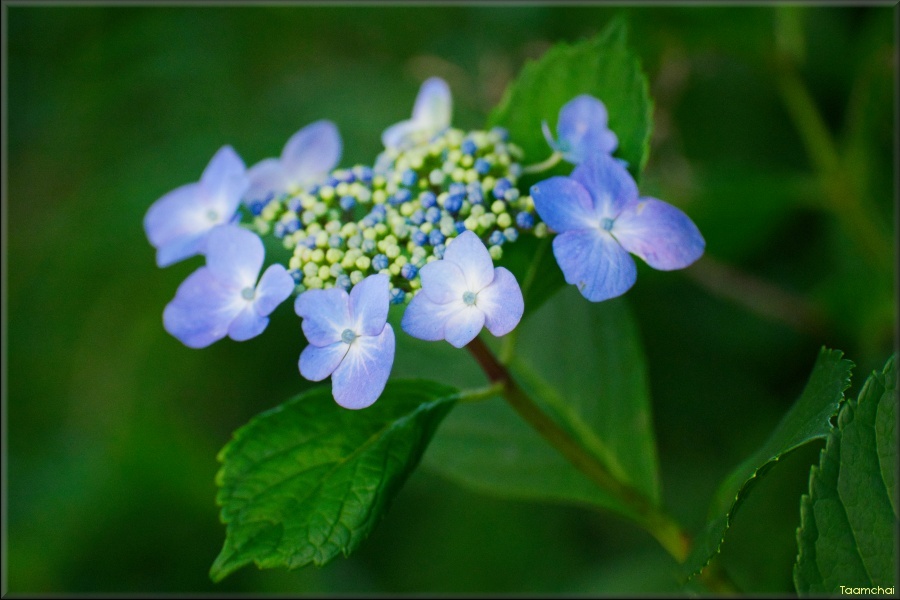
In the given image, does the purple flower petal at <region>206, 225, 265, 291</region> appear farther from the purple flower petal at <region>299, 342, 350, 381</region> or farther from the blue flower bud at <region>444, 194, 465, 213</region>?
the blue flower bud at <region>444, 194, 465, 213</region>

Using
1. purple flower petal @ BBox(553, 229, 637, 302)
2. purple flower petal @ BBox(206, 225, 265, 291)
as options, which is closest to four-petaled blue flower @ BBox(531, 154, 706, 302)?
purple flower petal @ BBox(553, 229, 637, 302)

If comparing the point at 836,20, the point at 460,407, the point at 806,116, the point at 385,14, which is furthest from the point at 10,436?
the point at 836,20

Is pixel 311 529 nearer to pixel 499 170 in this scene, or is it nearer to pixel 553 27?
pixel 499 170

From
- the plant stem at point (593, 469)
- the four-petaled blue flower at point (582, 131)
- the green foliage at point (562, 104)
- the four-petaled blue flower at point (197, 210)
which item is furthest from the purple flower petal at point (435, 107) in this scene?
the plant stem at point (593, 469)

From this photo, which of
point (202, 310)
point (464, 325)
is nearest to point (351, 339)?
point (464, 325)

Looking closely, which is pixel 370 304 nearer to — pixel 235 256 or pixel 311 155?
pixel 235 256

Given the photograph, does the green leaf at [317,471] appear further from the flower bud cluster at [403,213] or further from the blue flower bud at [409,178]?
the blue flower bud at [409,178]
